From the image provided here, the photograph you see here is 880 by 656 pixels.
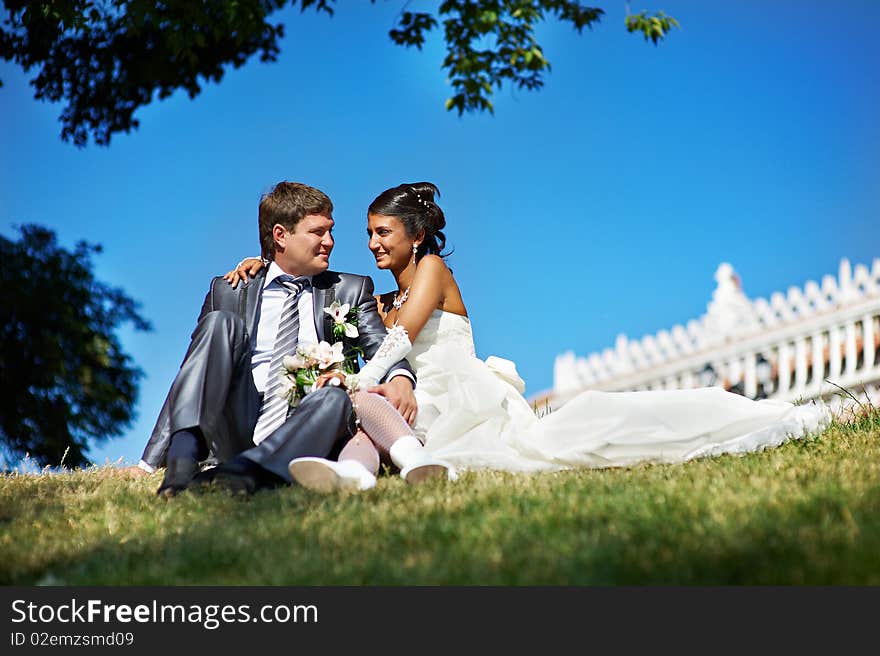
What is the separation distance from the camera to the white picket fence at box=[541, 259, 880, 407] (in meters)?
15.1

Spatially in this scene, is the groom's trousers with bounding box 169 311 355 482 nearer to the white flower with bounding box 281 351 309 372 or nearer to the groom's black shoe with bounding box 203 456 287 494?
the groom's black shoe with bounding box 203 456 287 494

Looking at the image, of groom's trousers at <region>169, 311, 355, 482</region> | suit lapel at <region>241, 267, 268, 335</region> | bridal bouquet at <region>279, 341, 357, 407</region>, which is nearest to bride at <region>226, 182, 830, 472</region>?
suit lapel at <region>241, 267, 268, 335</region>

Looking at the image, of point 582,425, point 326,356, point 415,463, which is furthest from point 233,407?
point 582,425

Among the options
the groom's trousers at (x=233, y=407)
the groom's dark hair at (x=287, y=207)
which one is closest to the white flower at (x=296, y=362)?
the groom's trousers at (x=233, y=407)

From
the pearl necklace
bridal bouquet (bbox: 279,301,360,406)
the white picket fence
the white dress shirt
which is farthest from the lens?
the white picket fence

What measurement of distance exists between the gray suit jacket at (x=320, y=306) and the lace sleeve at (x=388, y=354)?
96 millimetres

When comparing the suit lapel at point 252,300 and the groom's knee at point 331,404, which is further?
the suit lapel at point 252,300

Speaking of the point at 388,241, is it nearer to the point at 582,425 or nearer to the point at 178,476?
the point at 582,425

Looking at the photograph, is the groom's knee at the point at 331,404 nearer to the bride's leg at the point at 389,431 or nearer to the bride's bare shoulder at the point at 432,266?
the bride's leg at the point at 389,431

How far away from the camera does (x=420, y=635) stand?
2.71 meters

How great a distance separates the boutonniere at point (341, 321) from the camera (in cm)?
576

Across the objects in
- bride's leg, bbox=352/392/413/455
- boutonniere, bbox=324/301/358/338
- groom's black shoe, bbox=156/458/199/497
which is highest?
boutonniere, bbox=324/301/358/338

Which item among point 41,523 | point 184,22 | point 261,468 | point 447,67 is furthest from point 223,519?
point 447,67

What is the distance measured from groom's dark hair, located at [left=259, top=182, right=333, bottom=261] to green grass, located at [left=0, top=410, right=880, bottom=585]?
188cm
